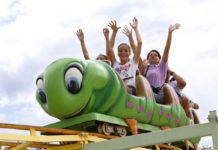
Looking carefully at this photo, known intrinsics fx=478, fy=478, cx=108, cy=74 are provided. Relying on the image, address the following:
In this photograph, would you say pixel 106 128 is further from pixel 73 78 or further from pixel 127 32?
pixel 127 32

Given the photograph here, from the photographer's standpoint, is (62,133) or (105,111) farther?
(105,111)

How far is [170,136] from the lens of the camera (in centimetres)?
400

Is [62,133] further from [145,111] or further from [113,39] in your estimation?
[113,39]

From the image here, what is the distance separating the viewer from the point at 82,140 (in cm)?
459

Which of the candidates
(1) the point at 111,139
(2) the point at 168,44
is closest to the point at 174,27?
(2) the point at 168,44

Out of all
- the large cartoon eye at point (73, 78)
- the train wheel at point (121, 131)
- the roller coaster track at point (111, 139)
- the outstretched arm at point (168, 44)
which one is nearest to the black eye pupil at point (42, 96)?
the large cartoon eye at point (73, 78)

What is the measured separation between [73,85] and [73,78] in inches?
2.9

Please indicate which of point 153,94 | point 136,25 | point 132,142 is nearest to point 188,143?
point 153,94

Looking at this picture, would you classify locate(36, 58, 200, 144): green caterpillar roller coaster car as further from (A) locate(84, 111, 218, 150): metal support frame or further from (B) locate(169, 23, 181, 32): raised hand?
Answer: (B) locate(169, 23, 181, 32): raised hand

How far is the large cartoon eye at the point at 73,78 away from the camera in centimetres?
510

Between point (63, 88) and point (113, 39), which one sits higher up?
point (113, 39)

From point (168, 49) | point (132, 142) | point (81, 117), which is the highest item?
point (168, 49)

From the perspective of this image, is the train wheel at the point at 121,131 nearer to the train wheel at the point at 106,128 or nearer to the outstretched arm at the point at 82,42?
the train wheel at the point at 106,128

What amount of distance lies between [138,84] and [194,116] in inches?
76.4
